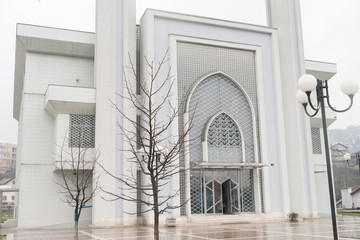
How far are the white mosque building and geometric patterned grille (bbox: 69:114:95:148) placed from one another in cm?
7

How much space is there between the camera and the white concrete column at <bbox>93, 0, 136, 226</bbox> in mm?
18141

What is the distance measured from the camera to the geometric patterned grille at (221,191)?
19.6 metres

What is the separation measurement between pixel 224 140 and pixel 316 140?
8640 millimetres

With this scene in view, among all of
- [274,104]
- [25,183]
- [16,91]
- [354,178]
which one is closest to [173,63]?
[274,104]

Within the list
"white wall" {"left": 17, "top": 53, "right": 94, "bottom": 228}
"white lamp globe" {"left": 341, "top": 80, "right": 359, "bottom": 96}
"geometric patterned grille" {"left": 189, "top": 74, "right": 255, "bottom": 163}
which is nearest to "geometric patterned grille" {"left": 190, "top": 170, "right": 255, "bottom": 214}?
"geometric patterned grille" {"left": 189, "top": 74, "right": 255, "bottom": 163}

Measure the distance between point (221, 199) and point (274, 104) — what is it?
6.15m

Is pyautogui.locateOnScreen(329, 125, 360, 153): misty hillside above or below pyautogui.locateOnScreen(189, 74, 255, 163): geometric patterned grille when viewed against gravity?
above

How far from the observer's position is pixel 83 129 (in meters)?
20.0

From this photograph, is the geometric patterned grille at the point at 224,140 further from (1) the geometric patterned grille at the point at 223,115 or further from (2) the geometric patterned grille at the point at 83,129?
(2) the geometric patterned grille at the point at 83,129

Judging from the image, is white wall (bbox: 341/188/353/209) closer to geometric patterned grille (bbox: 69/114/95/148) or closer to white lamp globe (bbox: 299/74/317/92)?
geometric patterned grille (bbox: 69/114/95/148)

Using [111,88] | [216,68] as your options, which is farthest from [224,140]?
[111,88]

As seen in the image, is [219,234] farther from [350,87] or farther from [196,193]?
[350,87]

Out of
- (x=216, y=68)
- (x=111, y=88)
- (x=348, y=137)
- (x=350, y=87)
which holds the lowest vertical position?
(x=350, y=87)

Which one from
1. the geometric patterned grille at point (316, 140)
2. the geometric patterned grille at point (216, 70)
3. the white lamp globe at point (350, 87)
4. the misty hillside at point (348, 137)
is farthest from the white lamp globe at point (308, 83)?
the misty hillside at point (348, 137)
